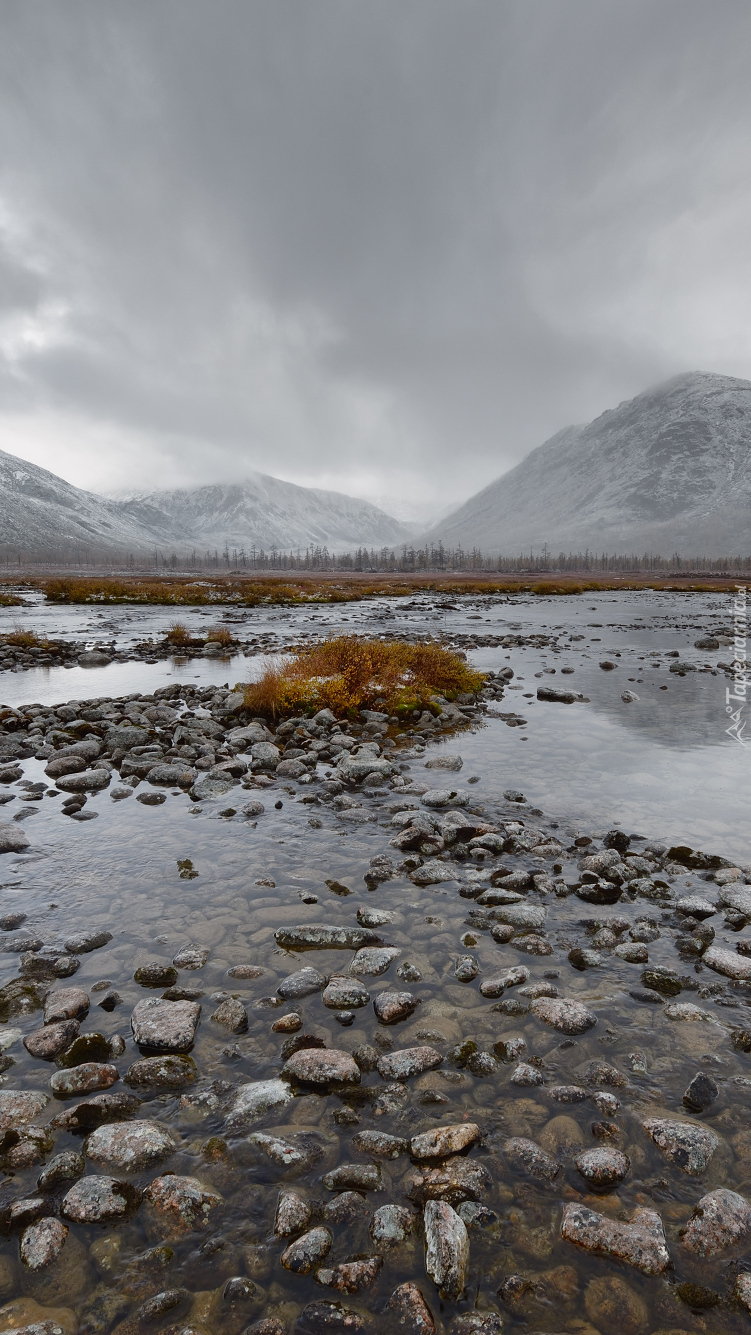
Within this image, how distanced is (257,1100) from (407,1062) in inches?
46.9

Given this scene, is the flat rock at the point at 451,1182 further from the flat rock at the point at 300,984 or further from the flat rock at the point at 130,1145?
the flat rock at the point at 300,984

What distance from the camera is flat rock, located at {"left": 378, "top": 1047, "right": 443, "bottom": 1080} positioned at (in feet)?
16.3

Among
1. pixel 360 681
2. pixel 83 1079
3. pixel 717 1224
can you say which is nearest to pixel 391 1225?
pixel 717 1224

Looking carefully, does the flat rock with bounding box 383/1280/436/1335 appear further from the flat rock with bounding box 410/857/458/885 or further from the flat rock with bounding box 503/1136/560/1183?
the flat rock with bounding box 410/857/458/885

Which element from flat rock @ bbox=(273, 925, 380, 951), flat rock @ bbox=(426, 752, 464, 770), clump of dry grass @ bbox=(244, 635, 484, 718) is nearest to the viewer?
flat rock @ bbox=(273, 925, 380, 951)

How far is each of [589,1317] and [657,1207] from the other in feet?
2.79

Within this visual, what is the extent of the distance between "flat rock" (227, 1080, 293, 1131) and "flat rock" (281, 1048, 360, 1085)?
0.12 metres

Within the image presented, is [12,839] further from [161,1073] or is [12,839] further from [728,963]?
[728,963]

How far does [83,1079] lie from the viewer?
4789 millimetres

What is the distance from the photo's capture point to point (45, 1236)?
11.8ft

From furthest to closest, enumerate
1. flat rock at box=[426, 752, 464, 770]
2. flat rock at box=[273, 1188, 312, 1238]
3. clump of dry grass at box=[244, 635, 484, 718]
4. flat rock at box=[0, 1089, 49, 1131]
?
clump of dry grass at box=[244, 635, 484, 718] → flat rock at box=[426, 752, 464, 770] → flat rock at box=[0, 1089, 49, 1131] → flat rock at box=[273, 1188, 312, 1238]

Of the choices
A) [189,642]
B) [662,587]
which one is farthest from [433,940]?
[662,587]

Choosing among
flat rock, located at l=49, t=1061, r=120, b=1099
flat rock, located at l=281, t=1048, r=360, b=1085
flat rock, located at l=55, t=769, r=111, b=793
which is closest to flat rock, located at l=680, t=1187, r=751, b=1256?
flat rock, located at l=281, t=1048, r=360, b=1085

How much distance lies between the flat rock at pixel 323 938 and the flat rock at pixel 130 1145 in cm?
247
